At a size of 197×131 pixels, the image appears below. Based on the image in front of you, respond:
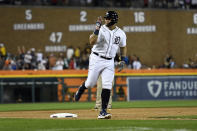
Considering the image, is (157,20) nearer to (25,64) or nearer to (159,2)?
(159,2)

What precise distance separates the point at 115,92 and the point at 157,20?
887cm

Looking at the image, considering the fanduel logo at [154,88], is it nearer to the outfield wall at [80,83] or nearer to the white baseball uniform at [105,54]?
the outfield wall at [80,83]

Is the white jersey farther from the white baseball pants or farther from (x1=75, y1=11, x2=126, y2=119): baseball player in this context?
the white baseball pants

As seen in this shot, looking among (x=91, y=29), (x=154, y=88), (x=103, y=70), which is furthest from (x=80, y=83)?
(x=103, y=70)

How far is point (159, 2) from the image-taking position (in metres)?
31.5

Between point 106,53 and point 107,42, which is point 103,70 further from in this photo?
point 107,42

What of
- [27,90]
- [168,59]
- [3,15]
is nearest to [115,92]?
[27,90]

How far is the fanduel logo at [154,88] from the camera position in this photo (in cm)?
2478

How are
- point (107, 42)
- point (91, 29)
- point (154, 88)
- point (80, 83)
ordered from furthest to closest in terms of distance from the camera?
point (91, 29) < point (154, 88) < point (80, 83) < point (107, 42)

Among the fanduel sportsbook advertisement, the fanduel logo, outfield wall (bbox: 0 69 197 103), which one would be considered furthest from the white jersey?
the fanduel logo

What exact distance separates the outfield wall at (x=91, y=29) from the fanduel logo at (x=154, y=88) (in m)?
7.03

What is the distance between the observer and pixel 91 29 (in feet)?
102

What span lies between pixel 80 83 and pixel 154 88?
3.36m

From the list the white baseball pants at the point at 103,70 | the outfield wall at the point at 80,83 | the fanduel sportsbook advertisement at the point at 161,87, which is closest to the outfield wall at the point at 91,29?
the outfield wall at the point at 80,83
